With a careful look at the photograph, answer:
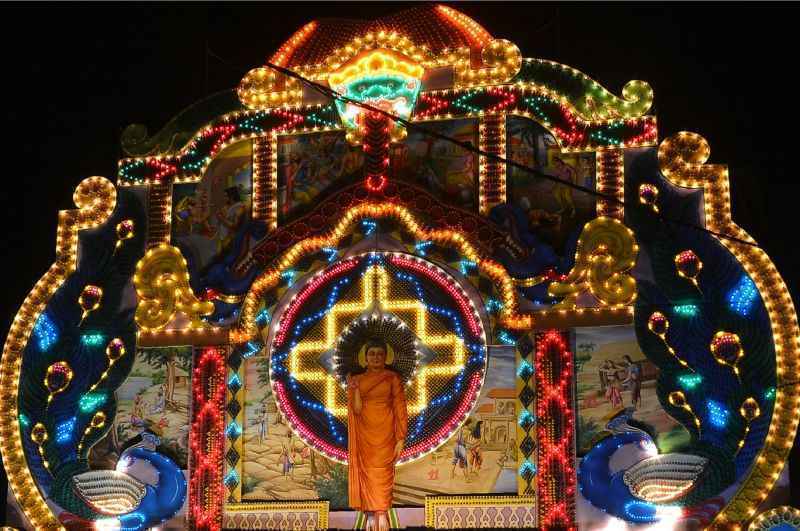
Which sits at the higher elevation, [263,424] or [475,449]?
[263,424]

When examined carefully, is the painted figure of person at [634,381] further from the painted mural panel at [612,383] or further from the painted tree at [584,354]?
the painted tree at [584,354]

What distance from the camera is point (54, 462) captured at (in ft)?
53.3

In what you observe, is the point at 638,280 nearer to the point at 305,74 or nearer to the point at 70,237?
the point at 305,74

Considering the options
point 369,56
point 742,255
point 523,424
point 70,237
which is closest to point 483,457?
point 523,424

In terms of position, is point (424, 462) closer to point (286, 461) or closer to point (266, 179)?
point (286, 461)

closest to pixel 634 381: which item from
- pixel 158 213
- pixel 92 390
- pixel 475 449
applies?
pixel 475 449

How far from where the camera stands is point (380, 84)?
15836 millimetres

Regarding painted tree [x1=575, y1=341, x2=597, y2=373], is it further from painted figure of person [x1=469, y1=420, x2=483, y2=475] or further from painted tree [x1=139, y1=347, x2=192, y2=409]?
painted tree [x1=139, y1=347, x2=192, y2=409]

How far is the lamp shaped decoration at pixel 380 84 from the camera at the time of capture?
1580 centimetres

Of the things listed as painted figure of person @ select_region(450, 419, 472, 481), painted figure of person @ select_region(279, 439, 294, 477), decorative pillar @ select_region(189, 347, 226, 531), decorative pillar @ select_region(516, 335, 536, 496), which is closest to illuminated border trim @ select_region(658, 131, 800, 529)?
decorative pillar @ select_region(516, 335, 536, 496)

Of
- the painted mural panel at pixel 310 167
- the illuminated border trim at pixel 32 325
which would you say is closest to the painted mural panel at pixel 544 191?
the painted mural panel at pixel 310 167

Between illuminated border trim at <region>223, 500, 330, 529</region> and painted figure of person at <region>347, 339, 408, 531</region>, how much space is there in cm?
60

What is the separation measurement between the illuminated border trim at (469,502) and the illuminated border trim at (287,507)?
1127mm

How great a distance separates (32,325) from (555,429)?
20.2 feet
